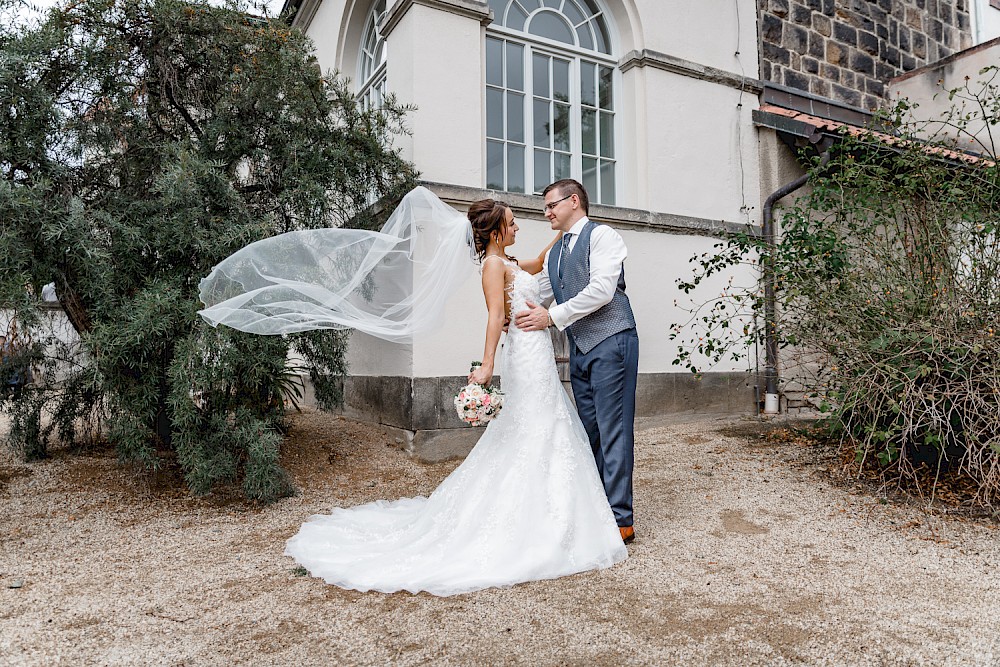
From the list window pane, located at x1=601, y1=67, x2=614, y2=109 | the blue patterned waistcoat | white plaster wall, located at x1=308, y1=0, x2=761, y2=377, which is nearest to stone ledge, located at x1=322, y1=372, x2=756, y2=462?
white plaster wall, located at x1=308, y1=0, x2=761, y2=377

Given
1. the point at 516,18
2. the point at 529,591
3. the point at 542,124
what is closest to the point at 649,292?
the point at 542,124

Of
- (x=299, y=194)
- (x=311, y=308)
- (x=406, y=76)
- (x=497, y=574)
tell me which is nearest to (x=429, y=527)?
(x=497, y=574)

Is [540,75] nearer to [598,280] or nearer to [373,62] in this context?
[373,62]

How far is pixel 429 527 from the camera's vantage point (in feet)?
11.4

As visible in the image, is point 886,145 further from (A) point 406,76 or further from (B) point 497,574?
(B) point 497,574

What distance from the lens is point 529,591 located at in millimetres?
2850

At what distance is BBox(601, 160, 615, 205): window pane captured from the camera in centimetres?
719

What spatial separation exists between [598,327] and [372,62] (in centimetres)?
540

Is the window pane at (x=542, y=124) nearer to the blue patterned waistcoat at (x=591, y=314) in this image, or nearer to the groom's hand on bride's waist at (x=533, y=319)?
the blue patterned waistcoat at (x=591, y=314)

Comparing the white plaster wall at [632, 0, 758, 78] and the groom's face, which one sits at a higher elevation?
the white plaster wall at [632, 0, 758, 78]

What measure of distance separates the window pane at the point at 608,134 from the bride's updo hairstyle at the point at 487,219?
404cm

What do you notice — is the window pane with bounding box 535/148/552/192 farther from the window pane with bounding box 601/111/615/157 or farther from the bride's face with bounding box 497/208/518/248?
the bride's face with bounding box 497/208/518/248

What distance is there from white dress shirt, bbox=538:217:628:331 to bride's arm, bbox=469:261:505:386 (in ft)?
0.96

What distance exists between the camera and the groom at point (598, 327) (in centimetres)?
346
